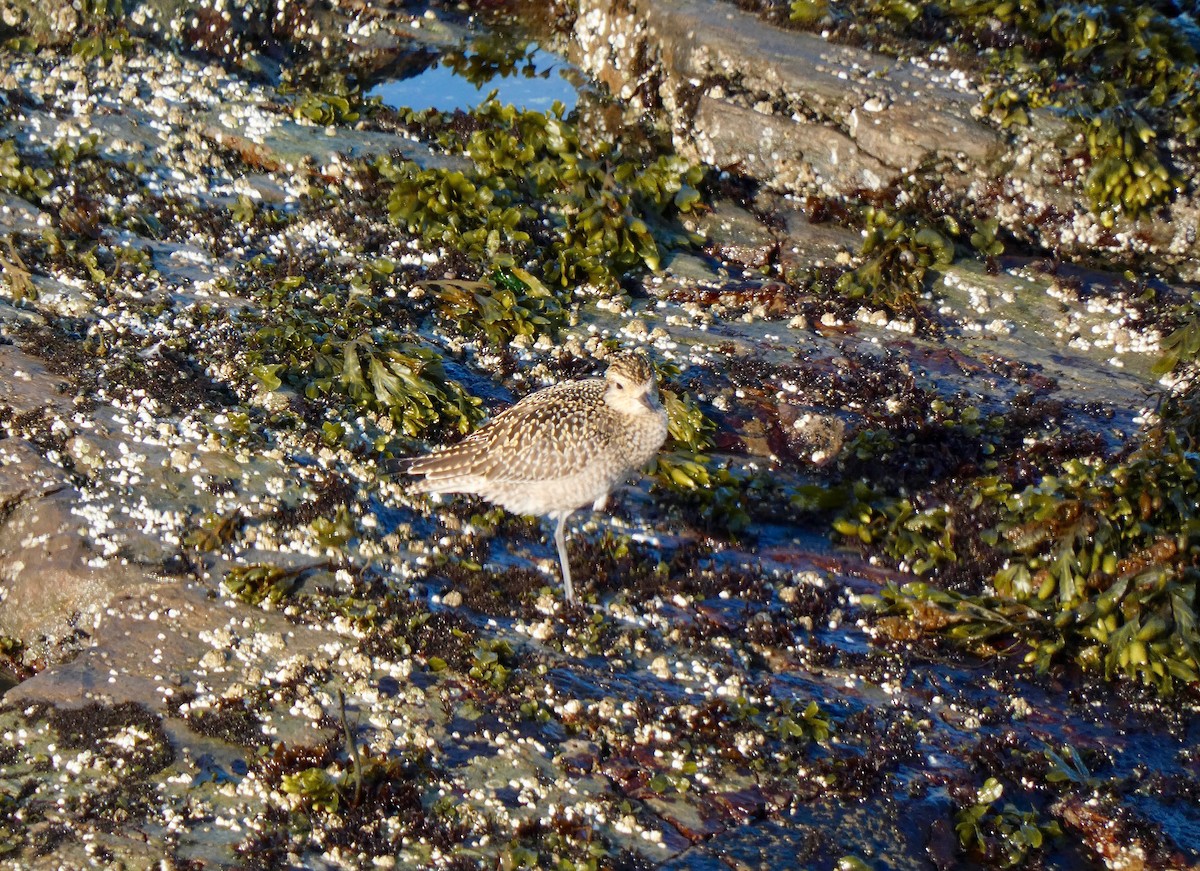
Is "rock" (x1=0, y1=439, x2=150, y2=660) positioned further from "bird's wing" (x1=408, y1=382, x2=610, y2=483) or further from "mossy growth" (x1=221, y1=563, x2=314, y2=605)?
"bird's wing" (x1=408, y1=382, x2=610, y2=483)

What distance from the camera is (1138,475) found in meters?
8.27

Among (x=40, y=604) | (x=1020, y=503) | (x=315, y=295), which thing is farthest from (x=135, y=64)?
(x=1020, y=503)

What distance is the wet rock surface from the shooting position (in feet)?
20.6

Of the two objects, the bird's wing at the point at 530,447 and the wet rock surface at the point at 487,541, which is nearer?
the wet rock surface at the point at 487,541

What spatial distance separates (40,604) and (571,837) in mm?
3735

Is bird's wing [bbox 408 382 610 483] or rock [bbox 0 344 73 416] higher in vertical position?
bird's wing [bbox 408 382 610 483]

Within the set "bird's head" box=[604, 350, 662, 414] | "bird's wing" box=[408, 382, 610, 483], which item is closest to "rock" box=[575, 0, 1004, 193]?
"bird's head" box=[604, 350, 662, 414]

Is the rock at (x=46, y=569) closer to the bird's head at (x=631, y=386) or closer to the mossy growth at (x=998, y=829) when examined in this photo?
the bird's head at (x=631, y=386)

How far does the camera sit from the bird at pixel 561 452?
7984 mm

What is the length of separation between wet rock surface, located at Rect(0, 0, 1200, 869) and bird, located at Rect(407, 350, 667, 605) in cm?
42

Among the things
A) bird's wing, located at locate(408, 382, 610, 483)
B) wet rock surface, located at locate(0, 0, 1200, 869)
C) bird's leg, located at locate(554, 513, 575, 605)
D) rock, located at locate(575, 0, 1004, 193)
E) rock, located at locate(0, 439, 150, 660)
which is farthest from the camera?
rock, located at locate(575, 0, 1004, 193)

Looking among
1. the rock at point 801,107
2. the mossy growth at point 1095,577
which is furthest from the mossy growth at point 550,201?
the mossy growth at point 1095,577

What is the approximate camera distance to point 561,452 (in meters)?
7.96

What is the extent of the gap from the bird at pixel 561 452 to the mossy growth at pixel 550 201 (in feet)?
11.1
